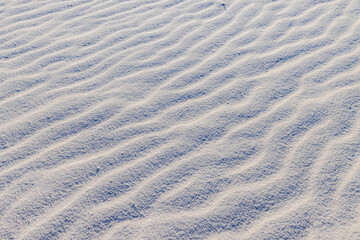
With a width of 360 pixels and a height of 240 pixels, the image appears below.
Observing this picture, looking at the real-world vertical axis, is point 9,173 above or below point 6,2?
below

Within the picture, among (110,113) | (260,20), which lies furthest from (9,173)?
(260,20)

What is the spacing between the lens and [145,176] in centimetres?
243

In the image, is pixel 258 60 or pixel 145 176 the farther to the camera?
pixel 258 60

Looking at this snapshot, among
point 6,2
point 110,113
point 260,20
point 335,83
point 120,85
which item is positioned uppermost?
point 6,2

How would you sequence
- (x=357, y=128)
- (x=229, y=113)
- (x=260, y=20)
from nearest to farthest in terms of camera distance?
(x=357, y=128), (x=229, y=113), (x=260, y=20)

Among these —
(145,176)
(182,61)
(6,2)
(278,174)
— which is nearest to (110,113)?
(145,176)

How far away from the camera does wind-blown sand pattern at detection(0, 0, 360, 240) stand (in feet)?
7.25

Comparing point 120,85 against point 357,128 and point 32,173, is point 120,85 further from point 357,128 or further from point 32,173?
point 357,128

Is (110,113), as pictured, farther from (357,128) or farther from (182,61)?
(357,128)

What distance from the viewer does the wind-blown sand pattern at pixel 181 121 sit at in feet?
7.25

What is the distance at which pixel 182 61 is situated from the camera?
3.40 m

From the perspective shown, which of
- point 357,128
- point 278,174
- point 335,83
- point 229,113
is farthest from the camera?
point 335,83

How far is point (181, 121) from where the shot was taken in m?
2.82

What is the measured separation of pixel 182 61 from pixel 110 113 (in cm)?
96
